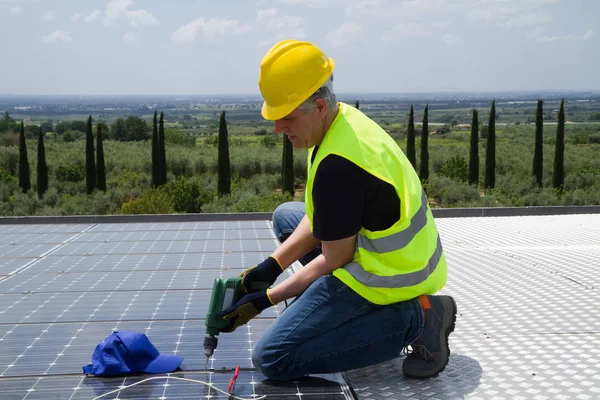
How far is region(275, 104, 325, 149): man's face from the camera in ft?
9.76

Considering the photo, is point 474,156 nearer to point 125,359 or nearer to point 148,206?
point 148,206

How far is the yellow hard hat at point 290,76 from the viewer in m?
2.91

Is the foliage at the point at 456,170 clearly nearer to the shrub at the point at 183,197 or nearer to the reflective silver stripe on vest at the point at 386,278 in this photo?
the shrub at the point at 183,197

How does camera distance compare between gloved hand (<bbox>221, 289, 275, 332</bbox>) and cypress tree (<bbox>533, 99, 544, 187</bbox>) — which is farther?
cypress tree (<bbox>533, 99, 544, 187</bbox>)

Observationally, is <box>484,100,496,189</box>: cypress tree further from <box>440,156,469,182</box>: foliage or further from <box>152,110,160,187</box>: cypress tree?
<box>152,110,160,187</box>: cypress tree

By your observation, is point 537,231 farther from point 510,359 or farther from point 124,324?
point 124,324

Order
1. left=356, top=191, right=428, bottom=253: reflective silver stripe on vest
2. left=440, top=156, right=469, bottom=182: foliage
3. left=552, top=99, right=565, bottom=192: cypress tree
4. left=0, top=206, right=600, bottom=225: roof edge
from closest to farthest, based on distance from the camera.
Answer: left=356, top=191, right=428, bottom=253: reflective silver stripe on vest
left=0, top=206, right=600, bottom=225: roof edge
left=552, top=99, right=565, bottom=192: cypress tree
left=440, top=156, right=469, bottom=182: foliage

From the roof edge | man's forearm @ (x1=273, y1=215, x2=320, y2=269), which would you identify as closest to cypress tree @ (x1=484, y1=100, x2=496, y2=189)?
the roof edge

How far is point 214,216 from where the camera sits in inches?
336

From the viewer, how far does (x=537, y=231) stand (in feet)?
23.9

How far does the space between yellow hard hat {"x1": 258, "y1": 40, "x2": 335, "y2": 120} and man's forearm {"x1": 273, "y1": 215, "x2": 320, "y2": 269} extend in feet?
2.03

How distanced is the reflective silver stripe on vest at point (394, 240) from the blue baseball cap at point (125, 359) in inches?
40.9

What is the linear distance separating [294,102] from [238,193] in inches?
835

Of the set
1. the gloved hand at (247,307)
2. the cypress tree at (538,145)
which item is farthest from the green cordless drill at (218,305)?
the cypress tree at (538,145)
